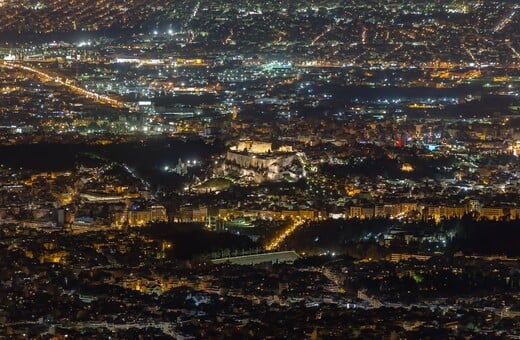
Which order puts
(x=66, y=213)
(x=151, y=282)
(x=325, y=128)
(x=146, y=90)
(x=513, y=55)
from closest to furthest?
(x=151, y=282)
(x=66, y=213)
(x=325, y=128)
(x=146, y=90)
(x=513, y=55)

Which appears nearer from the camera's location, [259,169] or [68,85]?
[259,169]

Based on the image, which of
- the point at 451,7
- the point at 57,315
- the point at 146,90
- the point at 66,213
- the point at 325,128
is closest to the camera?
the point at 57,315

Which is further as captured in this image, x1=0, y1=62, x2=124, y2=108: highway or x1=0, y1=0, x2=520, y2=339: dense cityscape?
x1=0, y1=62, x2=124, y2=108: highway

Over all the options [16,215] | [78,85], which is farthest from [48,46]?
[16,215]

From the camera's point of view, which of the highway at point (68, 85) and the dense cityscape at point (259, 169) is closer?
the dense cityscape at point (259, 169)

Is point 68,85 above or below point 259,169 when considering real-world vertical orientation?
above

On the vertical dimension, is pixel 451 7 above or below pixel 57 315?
above

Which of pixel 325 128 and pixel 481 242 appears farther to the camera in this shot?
pixel 325 128

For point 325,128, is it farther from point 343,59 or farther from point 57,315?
point 57,315
